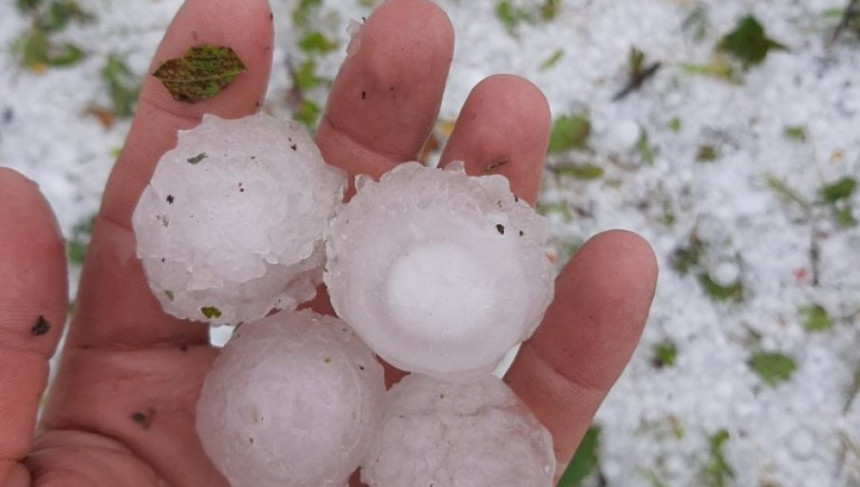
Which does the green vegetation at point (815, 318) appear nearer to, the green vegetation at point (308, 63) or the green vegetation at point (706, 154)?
the green vegetation at point (706, 154)

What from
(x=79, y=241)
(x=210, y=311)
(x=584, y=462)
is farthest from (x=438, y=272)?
(x=79, y=241)

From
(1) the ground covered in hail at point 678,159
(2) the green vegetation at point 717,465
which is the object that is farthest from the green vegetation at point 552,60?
(2) the green vegetation at point 717,465

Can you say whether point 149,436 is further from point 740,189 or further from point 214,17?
point 740,189

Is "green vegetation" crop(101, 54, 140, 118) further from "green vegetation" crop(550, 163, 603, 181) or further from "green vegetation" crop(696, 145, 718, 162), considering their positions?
"green vegetation" crop(696, 145, 718, 162)

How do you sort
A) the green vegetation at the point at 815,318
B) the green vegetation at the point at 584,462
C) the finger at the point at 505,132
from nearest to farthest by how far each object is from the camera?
the finger at the point at 505,132 → the green vegetation at the point at 584,462 → the green vegetation at the point at 815,318

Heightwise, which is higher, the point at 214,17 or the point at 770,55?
the point at 214,17

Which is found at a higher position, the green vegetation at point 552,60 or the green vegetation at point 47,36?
the green vegetation at point 47,36

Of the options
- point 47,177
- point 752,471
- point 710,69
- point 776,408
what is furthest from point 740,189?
point 47,177
